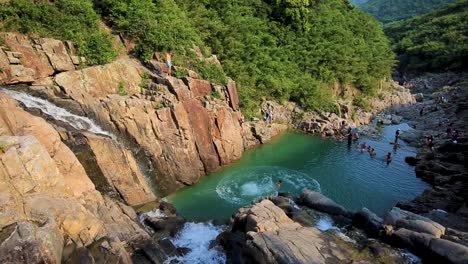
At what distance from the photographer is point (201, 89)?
31.0 meters

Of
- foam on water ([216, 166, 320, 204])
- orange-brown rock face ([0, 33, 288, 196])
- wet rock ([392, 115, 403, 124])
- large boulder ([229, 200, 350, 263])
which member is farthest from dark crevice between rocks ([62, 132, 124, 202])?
wet rock ([392, 115, 403, 124])

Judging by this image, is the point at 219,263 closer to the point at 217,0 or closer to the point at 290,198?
the point at 290,198

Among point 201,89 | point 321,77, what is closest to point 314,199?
point 201,89

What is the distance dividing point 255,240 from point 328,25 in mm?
47834

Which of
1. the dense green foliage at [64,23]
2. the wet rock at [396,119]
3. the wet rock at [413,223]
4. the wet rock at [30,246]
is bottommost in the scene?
the wet rock at [396,119]

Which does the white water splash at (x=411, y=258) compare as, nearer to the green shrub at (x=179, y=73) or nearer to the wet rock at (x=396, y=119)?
the green shrub at (x=179, y=73)

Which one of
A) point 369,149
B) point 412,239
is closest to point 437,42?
point 369,149

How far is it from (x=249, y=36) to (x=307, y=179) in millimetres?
21406

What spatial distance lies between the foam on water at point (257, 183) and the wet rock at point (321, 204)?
3.99 metres

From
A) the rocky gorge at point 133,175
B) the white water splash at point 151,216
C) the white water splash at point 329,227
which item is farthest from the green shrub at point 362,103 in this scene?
the white water splash at point 151,216

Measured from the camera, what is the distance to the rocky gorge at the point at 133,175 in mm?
14508

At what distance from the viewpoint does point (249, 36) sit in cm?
4219

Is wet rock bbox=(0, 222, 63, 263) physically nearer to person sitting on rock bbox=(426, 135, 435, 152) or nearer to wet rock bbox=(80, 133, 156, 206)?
wet rock bbox=(80, 133, 156, 206)

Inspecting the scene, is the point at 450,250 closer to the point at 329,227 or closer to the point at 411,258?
the point at 411,258
